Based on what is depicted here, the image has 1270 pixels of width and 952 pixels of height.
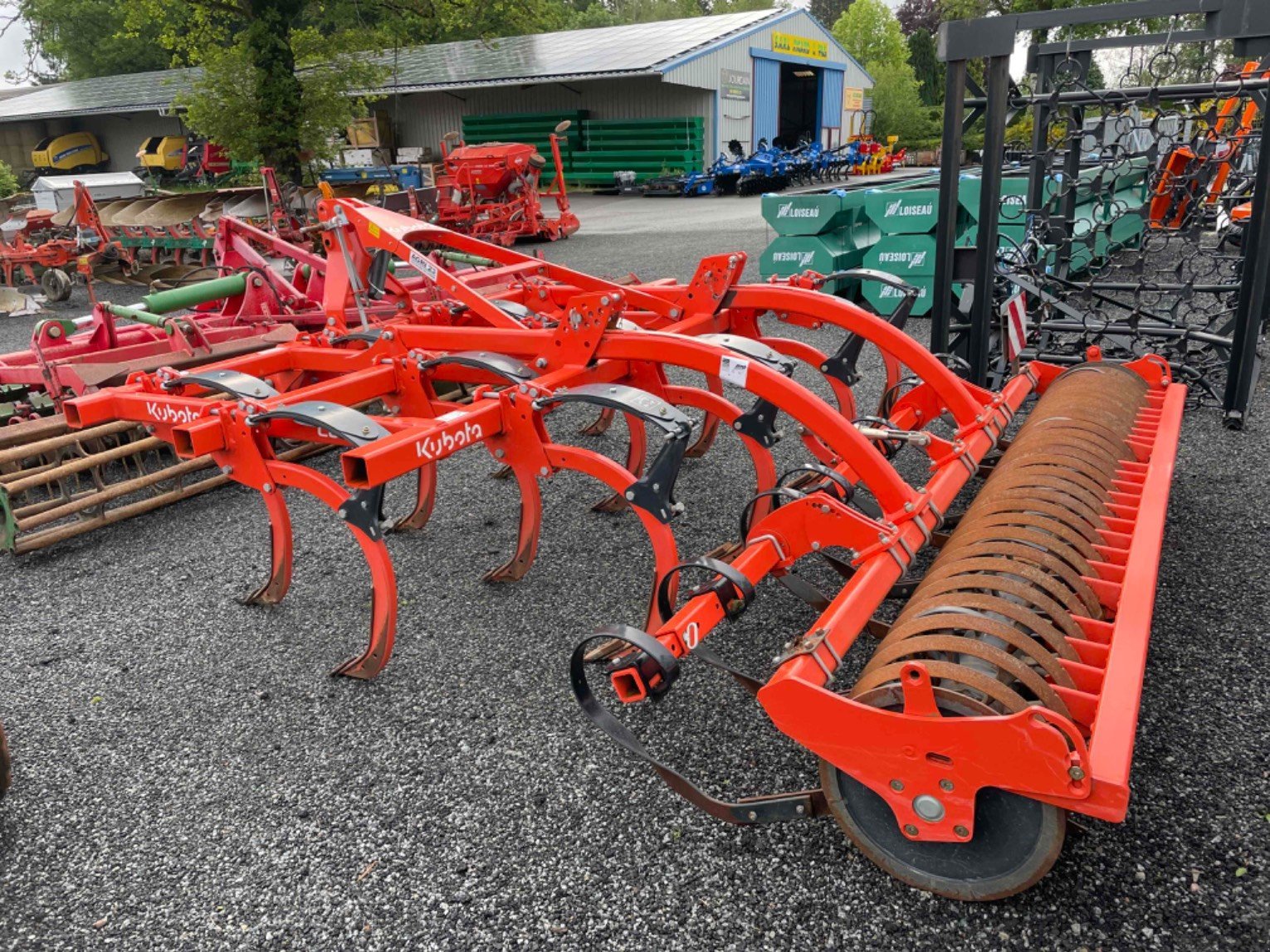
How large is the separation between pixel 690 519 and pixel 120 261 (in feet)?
38.4

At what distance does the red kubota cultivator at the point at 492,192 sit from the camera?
45.1ft

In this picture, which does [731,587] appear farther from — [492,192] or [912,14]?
[912,14]

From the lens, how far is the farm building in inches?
1005

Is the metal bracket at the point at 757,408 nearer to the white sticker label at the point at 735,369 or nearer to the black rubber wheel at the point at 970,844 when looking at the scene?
the white sticker label at the point at 735,369

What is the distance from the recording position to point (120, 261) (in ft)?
41.9

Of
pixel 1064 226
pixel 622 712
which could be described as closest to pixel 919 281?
pixel 1064 226

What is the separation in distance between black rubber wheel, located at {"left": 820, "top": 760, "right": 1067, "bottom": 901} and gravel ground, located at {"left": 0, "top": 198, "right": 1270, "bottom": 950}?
0.10 metres

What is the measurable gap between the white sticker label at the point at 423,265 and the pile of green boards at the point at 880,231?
16.4ft

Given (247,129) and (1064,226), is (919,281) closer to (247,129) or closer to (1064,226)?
(1064,226)

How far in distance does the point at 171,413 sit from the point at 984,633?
2.90 meters

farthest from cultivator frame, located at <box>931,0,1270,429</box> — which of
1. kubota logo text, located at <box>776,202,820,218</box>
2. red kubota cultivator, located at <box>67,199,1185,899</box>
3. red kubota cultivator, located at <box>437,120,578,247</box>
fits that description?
red kubota cultivator, located at <box>437,120,578,247</box>

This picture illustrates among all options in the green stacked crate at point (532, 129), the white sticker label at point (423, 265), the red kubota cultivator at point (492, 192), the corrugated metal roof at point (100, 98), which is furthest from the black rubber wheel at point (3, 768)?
the corrugated metal roof at point (100, 98)

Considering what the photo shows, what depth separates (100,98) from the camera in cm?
3378

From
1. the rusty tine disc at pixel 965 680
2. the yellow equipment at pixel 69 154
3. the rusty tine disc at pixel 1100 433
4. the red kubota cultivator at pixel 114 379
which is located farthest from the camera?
the yellow equipment at pixel 69 154
